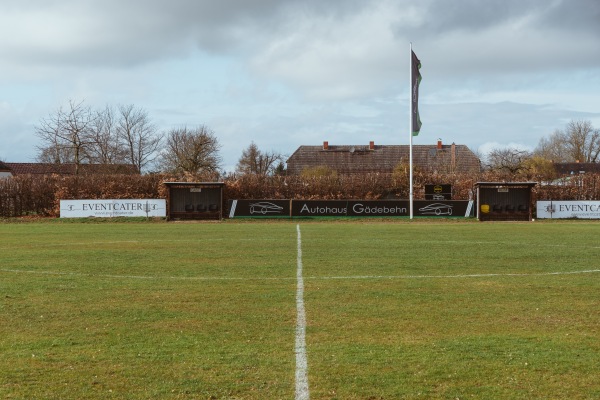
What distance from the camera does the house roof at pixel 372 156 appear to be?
85.1 meters

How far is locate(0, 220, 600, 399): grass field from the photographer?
6246 mm

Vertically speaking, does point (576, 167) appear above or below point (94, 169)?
above

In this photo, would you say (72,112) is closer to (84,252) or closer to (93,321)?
(84,252)

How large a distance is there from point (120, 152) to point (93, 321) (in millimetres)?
67686

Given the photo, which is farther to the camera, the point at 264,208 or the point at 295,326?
the point at 264,208

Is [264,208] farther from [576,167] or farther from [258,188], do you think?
[576,167]

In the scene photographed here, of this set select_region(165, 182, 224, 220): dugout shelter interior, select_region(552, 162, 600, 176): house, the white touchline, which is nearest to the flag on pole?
select_region(165, 182, 224, 220): dugout shelter interior

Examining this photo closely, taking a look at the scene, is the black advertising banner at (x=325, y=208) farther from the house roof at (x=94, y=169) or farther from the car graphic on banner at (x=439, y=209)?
the house roof at (x=94, y=169)

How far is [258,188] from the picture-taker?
144 feet

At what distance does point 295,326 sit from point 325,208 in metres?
30.1

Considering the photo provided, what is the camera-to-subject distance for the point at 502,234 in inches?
1008

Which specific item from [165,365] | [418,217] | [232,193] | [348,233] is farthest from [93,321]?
[232,193]

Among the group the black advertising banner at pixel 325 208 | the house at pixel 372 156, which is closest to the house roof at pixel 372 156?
the house at pixel 372 156

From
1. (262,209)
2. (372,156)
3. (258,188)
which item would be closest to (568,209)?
(262,209)
